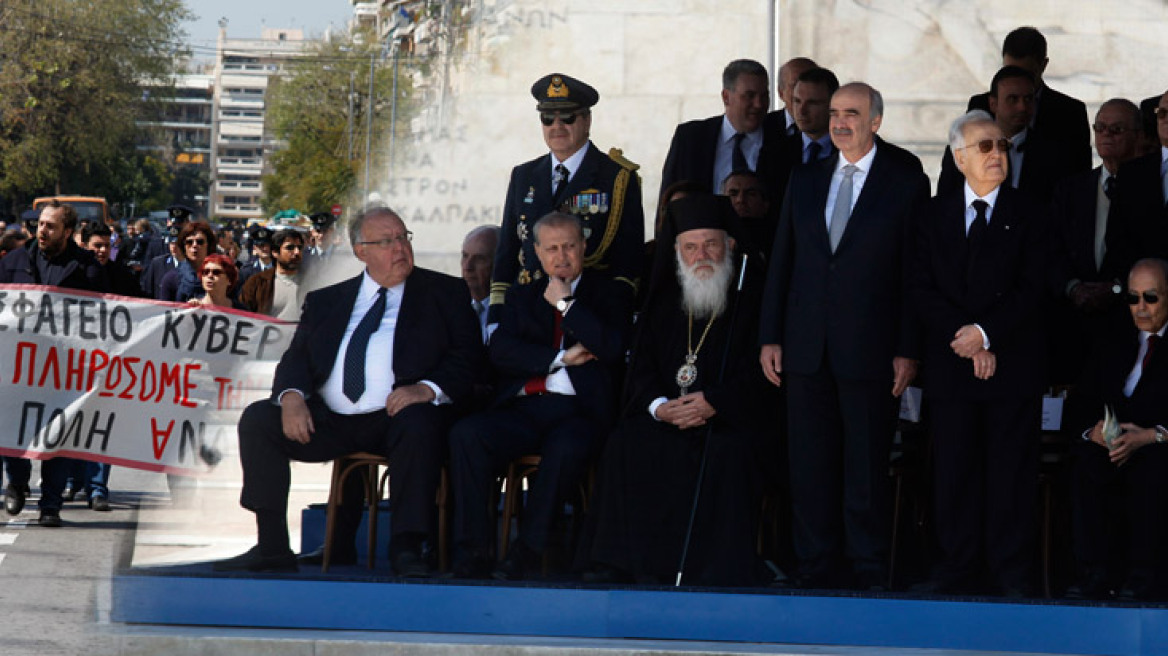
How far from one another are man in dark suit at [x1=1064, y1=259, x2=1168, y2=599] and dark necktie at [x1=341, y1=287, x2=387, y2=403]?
2953mm

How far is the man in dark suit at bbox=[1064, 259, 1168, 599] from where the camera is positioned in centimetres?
705

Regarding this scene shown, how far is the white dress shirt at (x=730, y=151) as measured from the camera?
871 centimetres

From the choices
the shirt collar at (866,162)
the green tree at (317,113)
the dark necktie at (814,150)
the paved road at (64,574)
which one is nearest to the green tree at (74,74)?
the green tree at (317,113)

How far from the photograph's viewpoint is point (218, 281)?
11359mm

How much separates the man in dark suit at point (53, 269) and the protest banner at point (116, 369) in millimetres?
369

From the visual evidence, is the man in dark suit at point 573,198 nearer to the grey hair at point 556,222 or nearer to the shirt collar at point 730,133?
the grey hair at point 556,222

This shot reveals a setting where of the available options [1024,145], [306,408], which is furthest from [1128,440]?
[306,408]

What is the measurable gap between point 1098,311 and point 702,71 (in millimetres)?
5545

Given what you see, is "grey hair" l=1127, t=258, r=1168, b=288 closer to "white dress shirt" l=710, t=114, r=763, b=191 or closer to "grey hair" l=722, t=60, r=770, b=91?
"white dress shirt" l=710, t=114, r=763, b=191

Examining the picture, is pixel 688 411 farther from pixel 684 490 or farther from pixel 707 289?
pixel 707 289

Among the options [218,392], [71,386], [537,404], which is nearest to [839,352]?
[537,404]

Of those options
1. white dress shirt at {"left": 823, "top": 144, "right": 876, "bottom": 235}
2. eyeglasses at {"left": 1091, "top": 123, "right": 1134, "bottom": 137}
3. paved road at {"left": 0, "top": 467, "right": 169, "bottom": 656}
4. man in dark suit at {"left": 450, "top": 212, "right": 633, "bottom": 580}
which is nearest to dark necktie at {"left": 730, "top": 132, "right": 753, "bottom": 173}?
man in dark suit at {"left": 450, "top": 212, "right": 633, "bottom": 580}

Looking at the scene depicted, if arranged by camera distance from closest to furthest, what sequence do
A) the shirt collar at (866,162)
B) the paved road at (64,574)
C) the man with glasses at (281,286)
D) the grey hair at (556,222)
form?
1. the shirt collar at (866,162)
2. the grey hair at (556,222)
3. the paved road at (64,574)
4. the man with glasses at (281,286)

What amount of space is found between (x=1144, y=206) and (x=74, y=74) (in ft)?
163
